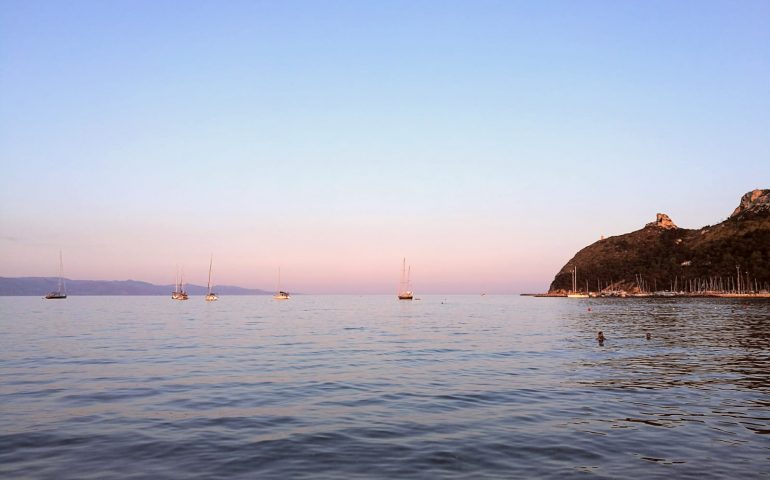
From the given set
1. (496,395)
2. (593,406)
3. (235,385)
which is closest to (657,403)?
(593,406)

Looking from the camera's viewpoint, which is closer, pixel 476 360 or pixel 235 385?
pixel 235 385

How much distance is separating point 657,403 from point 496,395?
7.61m

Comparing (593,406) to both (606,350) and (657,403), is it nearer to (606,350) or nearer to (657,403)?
(657,403)

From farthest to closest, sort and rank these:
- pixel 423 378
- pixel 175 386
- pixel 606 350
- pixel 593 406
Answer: pixel 606 350 → pixel 423 378 → pixel 175 386 → pixel 593 406

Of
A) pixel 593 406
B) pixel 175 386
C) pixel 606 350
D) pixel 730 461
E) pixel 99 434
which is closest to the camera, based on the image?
pixel 730 461

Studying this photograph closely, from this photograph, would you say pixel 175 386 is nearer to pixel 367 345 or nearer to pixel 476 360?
pixel 476 360

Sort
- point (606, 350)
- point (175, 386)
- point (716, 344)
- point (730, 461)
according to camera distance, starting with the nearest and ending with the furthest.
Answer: point (730, 461), point (175, 386), point (606, 350), point (716, 344)

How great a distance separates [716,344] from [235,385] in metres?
48.0

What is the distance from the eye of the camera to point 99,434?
→ 20.3 meters

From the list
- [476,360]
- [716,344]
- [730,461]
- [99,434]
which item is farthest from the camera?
[716,344]

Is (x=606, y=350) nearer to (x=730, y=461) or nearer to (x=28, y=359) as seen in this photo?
(x=730, y=461)

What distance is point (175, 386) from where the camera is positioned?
3117cm

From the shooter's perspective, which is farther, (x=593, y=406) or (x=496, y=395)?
(x=496, y=395)

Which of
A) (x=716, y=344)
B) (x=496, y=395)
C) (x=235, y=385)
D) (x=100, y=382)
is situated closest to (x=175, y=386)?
(x=235, y=385)
